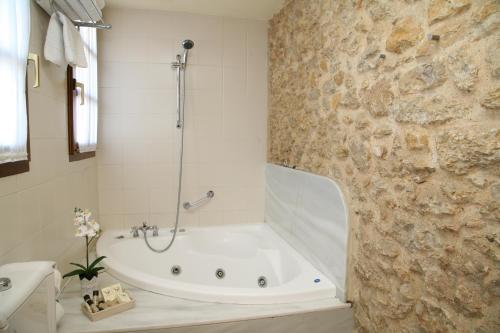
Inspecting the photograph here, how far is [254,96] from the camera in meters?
2.93

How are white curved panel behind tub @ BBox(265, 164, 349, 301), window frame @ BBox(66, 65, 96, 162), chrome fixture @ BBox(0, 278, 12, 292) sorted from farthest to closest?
window frame @ BBox(66, 65, 96, 162), white curved panel behind tub @ BBox(265, 164, 349, 301), chrome fixture @ BBox(0, 278, 12, 292)

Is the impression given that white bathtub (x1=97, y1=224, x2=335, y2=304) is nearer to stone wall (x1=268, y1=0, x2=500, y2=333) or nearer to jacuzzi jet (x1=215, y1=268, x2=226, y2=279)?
jacuzzi jet (x1=215, y1=268, x2=226, y2=279)

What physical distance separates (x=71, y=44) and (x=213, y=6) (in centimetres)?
136

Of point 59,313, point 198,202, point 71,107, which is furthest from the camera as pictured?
→ point 198,202

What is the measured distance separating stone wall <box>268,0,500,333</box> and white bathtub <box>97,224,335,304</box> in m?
0.40

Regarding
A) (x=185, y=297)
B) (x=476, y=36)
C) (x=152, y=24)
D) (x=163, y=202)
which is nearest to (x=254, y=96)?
(x=152, y=24)

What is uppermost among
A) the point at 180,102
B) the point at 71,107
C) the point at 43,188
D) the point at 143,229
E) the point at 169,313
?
the point at 180,102

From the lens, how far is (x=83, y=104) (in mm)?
2047

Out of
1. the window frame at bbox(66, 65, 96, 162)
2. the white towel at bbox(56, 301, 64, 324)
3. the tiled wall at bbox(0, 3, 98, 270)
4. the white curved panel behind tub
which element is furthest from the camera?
the window frame at bbox(66, 65, 96, 162)

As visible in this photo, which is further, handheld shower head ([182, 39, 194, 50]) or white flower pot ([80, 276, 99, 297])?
handheld shower head ([182, 39, 194, 50])

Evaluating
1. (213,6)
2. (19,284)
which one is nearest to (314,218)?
(19,284)

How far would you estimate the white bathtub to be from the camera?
1.73 m

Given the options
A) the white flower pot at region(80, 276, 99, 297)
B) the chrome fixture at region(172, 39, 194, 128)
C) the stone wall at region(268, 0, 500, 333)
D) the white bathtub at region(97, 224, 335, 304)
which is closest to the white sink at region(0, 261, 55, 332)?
the white flower pot at region(80, 276, 99, 297)

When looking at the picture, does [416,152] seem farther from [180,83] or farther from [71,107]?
[180,83]
